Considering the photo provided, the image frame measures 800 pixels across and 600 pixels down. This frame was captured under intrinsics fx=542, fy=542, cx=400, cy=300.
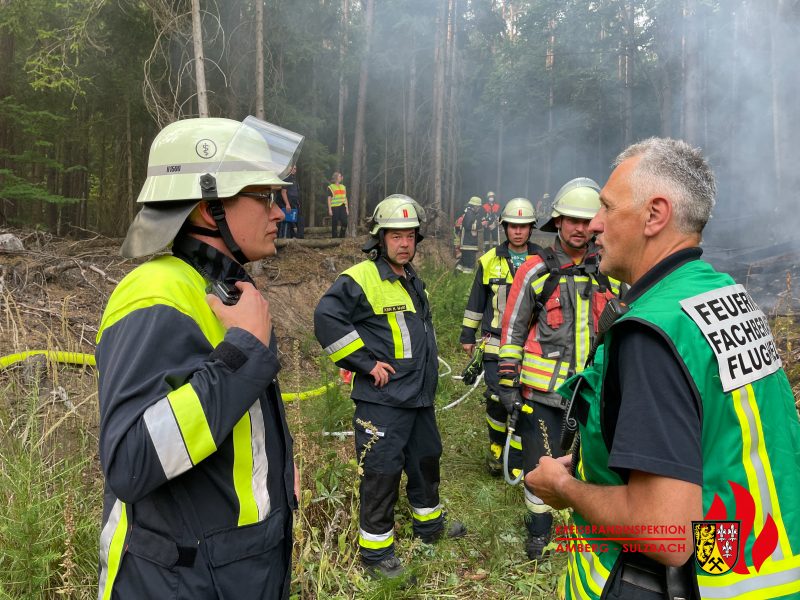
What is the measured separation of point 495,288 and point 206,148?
434cm

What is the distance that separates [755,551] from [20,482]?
3.20 metres

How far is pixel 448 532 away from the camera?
162 inches

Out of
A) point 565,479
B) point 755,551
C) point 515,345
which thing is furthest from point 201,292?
point 515,345

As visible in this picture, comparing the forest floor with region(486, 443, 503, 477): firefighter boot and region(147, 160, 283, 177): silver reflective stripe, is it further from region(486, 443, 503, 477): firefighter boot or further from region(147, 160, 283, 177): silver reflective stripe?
region(147, 160, 283, 177): silver reflective stripe

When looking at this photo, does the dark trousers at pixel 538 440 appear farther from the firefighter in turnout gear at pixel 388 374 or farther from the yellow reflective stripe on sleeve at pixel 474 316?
the yellow reflective stripe on sleeve at pixel 474 316

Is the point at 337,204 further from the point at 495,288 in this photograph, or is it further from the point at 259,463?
the point at 259,463

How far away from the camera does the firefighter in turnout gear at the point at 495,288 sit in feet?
18.0

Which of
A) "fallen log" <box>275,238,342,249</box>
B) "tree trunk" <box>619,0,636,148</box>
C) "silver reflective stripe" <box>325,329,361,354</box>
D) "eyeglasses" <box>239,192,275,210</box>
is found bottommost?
"silver reflective stripe" <box>325,329,361,354</box>

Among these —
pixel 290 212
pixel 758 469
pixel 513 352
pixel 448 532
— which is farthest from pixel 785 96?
pixel 758 469

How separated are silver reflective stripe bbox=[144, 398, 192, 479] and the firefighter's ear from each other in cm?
136

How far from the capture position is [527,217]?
5.77 meters

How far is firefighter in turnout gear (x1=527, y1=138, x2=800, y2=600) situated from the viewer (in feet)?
4.11

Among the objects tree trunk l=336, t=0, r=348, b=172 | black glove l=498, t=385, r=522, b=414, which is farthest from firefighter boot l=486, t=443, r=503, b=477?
tree trunk l=336, t=0, r=348, b=172

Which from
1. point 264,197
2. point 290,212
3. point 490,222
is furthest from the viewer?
point 490,222
